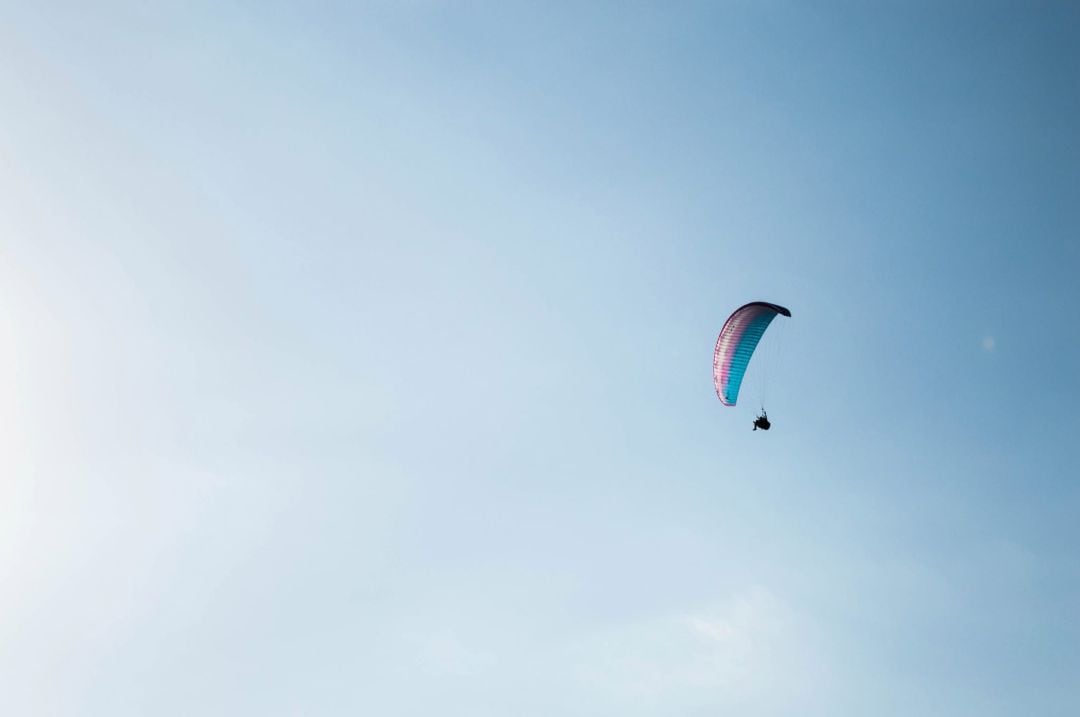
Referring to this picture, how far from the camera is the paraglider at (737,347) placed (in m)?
46.9

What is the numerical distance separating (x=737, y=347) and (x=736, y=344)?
0.21m

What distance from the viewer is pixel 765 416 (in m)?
49.5

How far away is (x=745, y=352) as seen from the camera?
1913 inches

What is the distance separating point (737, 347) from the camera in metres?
48.4

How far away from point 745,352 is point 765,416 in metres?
4.15

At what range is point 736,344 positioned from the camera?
1901 inches

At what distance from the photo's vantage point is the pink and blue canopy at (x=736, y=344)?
154 feet

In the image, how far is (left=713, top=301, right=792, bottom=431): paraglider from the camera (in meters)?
46.9

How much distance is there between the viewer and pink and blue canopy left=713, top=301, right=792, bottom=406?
46844mm
